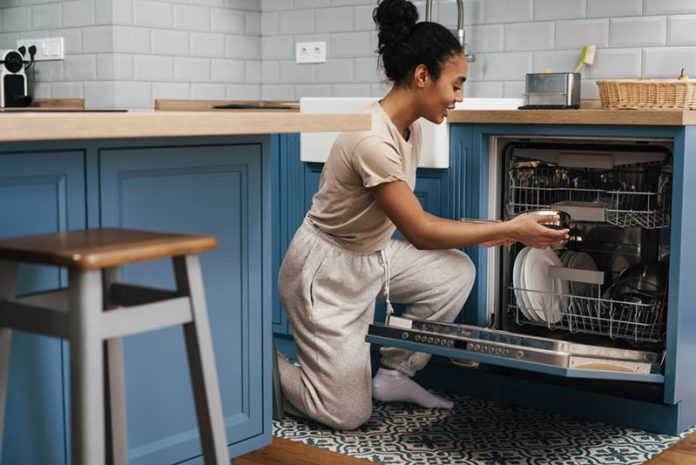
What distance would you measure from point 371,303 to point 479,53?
1.37 m

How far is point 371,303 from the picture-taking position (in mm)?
3098

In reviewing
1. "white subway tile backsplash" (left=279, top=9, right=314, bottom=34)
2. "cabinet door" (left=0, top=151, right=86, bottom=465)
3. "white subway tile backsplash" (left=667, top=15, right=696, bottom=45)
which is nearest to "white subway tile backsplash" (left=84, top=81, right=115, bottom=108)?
"white subway tile backsplash" (left=279, top=9, right=314, bottom=34)

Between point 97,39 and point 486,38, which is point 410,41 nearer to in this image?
point 486,38

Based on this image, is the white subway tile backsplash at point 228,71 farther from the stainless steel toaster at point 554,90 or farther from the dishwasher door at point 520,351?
the dishwasher door at point 520,351

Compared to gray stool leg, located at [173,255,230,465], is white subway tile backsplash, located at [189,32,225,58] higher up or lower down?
higher up

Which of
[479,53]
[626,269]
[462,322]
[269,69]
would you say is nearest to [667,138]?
[626,269]

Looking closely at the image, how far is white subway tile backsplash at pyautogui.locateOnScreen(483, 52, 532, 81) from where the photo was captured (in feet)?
12.7

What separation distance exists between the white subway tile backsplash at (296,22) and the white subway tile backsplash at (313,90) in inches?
→ 10.1

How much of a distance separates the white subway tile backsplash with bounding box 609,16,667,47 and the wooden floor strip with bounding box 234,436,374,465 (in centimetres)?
182

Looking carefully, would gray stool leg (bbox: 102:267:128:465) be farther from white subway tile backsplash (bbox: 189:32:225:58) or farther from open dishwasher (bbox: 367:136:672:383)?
white subway tile backsplash (bbox: 189:32:225:58)

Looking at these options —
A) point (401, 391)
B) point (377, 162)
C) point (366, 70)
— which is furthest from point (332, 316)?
point (366, 70)

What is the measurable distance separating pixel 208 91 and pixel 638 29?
6.80 ft

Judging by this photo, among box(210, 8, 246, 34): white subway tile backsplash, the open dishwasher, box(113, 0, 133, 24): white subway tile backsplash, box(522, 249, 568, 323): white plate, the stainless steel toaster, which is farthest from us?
box(210, 8, 246, 34): white subway tile backsplash

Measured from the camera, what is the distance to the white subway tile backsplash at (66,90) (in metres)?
4.54
